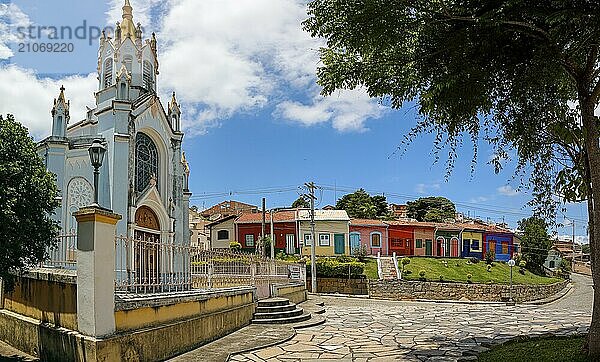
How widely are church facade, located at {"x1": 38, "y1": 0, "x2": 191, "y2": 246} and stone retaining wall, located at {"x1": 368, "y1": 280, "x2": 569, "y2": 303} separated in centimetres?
1287

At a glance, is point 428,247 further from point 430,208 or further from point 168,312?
point 168,312

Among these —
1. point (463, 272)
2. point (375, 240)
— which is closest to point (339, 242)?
point (375, 240)

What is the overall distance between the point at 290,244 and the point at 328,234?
367cm

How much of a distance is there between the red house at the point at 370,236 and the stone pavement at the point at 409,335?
31.2m

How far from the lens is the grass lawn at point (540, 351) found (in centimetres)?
893

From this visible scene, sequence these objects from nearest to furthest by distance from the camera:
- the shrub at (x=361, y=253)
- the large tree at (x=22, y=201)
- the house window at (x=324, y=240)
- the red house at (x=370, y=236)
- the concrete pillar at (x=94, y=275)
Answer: the concrete pillar at (x=94, y=275)
the large tree at (x=22, y=201)
the shrub at (x=361, y=253)
the house window at (x=324, y=240)
the red house at (x=370, y=236)

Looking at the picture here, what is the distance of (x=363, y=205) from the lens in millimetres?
64312

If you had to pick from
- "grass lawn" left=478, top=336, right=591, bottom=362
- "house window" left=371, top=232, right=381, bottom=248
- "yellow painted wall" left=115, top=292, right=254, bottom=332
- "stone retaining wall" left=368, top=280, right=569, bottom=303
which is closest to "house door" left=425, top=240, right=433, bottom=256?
"house window" left=371, top=232, right=381, bottom=248

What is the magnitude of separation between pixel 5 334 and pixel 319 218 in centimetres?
4024

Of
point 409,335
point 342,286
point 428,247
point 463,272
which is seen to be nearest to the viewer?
point 409,335

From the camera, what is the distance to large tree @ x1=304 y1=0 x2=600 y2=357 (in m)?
8.62

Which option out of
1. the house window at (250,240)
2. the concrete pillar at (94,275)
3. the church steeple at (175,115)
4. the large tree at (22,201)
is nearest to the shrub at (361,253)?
the house window at (250,240)

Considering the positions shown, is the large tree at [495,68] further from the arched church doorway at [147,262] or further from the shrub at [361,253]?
the shrub at [361,253]

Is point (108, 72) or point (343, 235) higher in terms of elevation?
point (108, 72)
